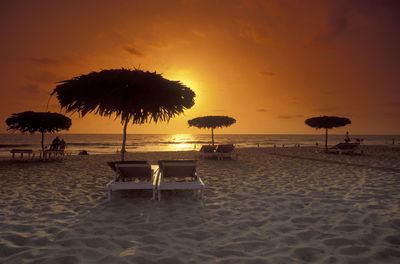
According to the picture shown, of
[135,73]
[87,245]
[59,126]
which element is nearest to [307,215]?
[87,245]

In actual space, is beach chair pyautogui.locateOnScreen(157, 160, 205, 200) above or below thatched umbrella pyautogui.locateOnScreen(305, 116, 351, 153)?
below

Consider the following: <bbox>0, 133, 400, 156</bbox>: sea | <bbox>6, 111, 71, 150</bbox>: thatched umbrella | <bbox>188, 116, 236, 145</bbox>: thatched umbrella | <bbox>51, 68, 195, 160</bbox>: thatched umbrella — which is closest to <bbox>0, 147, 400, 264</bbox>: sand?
<bbox>51, 68, 195, 160</bbox>: thatched umbrella

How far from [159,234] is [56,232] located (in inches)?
57.4

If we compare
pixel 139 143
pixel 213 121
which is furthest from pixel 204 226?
pixel 139 143

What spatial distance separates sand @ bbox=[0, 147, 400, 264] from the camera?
2678 mm

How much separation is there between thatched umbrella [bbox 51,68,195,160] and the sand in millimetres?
2036

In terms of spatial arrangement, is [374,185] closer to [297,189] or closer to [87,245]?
[297,189]

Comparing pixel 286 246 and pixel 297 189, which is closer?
pixel 286 246

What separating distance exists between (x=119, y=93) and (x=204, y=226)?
332 centimetres

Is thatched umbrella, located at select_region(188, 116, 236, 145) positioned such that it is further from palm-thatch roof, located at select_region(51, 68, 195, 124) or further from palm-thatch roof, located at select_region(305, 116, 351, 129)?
palm-thatch roof, located at select_region(51, 68, 195, 124)

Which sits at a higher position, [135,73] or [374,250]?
[135,73]

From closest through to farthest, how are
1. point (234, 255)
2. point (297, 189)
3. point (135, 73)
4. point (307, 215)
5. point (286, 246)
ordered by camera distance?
point (234, 255) < point (286, 246) < point (307, 215) < point (135, 73) < point (297, 189)

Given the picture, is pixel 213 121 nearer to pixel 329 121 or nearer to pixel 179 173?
pixel 329 121

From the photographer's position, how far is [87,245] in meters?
2.91
